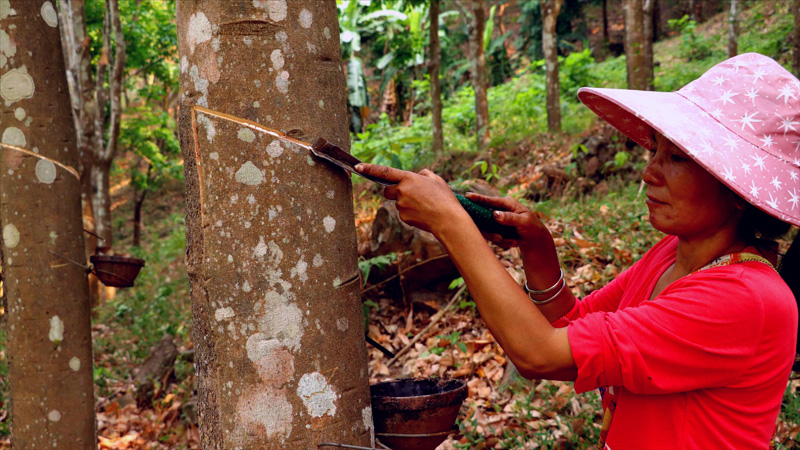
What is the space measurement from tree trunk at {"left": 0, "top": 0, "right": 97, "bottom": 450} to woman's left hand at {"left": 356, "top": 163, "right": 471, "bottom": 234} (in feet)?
7.52

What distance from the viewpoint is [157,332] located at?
732 cm

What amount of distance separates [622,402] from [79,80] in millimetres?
8717

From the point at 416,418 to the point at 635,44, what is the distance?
7663mm

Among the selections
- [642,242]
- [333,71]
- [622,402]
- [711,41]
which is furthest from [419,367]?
[711,41]

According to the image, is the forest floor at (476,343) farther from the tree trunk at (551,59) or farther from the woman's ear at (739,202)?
the woman's ear at (739,202)

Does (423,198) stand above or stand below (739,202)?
above

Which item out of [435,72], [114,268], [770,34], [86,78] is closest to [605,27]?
[770,34]

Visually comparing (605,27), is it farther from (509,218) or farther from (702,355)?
(702,355)

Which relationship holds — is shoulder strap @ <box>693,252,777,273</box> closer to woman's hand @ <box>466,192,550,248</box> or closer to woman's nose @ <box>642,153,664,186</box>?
woman's nose @ <box>642,153,664,186</box>

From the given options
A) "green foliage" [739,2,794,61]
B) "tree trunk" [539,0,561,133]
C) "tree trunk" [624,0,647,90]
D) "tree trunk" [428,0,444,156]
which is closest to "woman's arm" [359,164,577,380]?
"tree trunk" [624,0,647,90]

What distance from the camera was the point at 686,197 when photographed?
154cm

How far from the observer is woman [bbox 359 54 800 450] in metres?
1.34

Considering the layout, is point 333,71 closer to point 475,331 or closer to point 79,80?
point 475,331

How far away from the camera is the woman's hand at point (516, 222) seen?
176 cm
